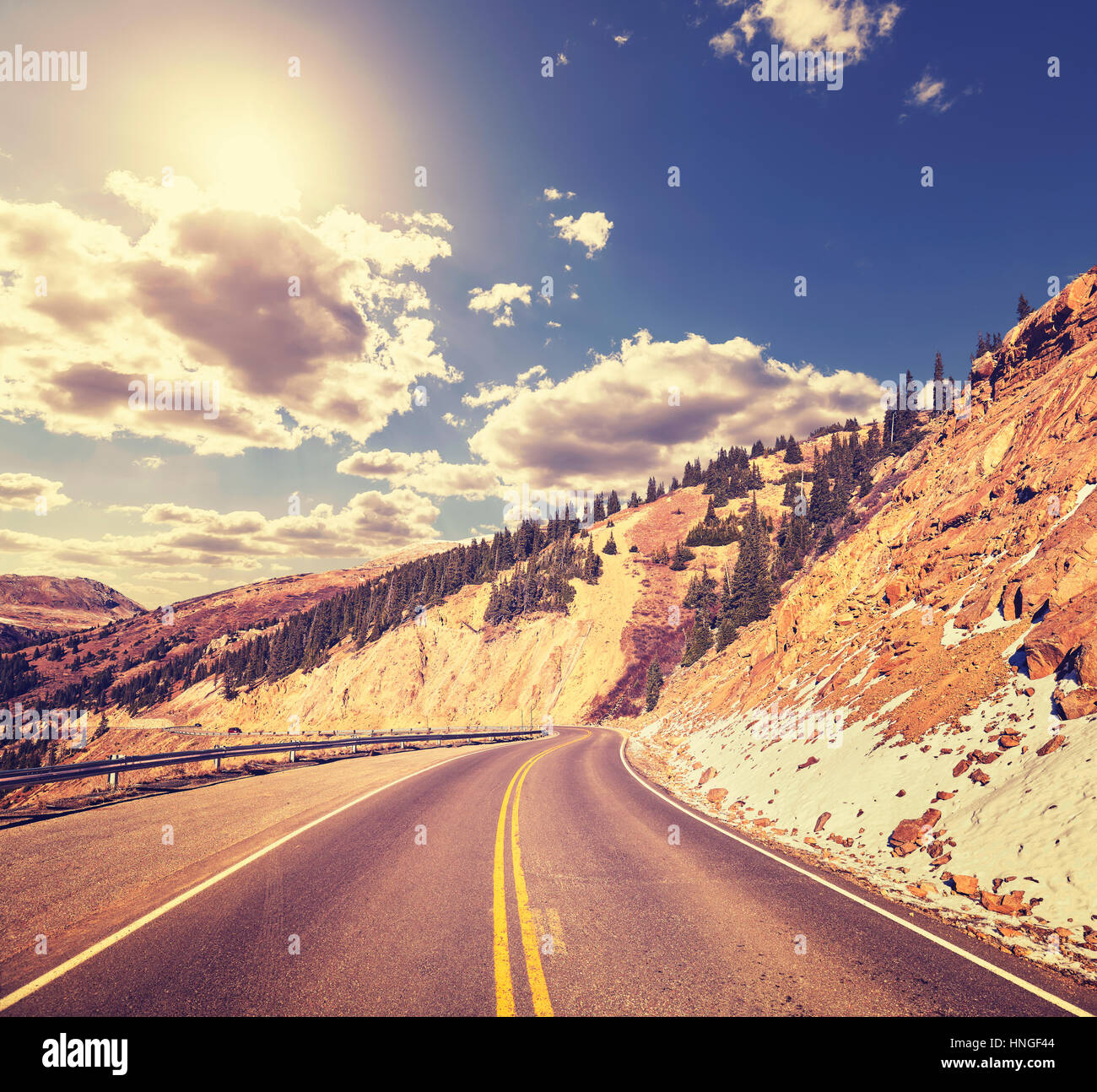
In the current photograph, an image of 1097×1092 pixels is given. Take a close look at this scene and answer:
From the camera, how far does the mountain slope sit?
7.07m

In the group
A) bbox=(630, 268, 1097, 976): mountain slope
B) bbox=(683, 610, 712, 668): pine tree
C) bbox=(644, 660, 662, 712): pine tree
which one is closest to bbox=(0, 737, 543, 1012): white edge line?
bbox=(630, 268, 1097, 976): mountain slope

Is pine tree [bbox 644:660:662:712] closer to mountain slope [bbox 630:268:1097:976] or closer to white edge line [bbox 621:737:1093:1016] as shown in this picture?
mountain slope [bbox 630:268:1097:976]

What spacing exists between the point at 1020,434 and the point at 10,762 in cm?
5556

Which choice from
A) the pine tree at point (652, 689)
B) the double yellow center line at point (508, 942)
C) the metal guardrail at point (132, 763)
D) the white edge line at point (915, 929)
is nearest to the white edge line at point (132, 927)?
the double yellow center line at point (508, 942)

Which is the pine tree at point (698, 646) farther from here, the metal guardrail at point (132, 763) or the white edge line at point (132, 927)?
the white edge line at point (132, 927)

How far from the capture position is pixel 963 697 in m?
11.2

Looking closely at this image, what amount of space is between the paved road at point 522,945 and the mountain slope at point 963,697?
65.5 inches

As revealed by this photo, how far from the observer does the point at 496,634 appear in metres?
77.8

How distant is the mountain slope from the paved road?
5.45 feet

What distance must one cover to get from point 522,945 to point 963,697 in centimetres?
1098

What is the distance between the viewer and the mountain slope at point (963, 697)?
7074 mm

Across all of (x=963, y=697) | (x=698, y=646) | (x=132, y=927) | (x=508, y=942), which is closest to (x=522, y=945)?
(x=508, y=942)
